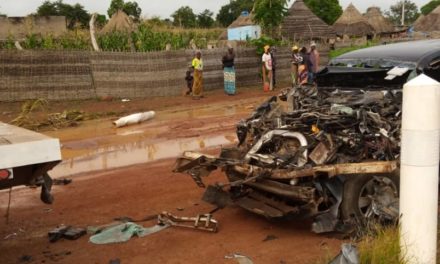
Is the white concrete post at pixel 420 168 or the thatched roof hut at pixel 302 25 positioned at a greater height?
the thatched roof hut at pixel 302 25

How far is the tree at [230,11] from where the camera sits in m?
85.5

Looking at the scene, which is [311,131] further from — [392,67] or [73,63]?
[73,63]

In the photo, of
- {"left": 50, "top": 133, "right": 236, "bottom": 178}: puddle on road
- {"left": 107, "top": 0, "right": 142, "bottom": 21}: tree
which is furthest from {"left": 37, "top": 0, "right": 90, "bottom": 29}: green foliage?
{"left": 50, "top": 133, "right": 236, "bottom": 178}: puddle on road

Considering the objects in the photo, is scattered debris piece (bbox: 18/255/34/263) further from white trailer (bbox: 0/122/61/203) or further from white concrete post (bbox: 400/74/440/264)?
white concrete post (bbox: 400/74/440/264)

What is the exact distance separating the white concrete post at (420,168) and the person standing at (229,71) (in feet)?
54.0

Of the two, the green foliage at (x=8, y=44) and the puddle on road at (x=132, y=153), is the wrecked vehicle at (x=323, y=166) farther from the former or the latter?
the green foliage at (x=8, y=44)

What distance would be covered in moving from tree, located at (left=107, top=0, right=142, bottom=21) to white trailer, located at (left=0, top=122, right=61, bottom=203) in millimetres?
28644

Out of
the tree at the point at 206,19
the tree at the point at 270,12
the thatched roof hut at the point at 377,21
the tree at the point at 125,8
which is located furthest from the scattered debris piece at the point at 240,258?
the tree at the point at 206,19

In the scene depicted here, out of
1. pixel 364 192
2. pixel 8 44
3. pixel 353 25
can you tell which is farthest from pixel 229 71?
pixel 353 25

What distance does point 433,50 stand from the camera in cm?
652

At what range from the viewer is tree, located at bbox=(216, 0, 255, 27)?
3367 inches

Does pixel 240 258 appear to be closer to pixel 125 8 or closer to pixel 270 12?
pixel 270 12

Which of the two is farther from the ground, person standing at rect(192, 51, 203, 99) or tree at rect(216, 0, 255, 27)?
tree at rect(216, 0, 255, 27)

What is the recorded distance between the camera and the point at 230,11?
88.3m
